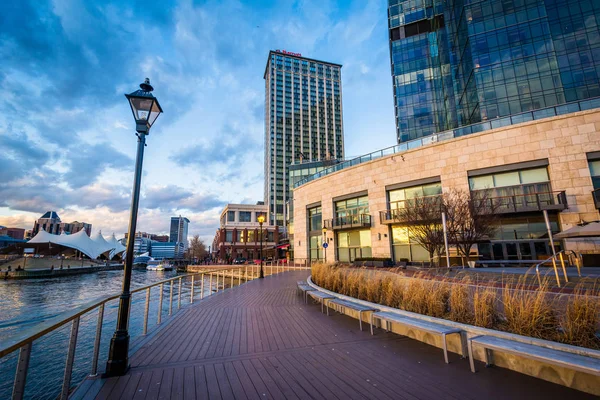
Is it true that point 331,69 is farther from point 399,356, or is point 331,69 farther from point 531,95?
point 399,356

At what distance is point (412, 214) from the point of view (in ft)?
60.2

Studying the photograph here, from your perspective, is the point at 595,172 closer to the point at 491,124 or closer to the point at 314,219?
the point at 491,124

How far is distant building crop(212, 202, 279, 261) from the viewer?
67.6 meters

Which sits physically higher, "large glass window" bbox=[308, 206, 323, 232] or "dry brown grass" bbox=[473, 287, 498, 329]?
"large glass window" bbox=[308, 206, 323, 232]

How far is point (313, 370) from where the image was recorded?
3846 mm

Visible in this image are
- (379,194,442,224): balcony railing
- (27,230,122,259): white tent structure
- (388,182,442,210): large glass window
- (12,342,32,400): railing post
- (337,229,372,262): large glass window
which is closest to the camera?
(12,342,32,400): railing post

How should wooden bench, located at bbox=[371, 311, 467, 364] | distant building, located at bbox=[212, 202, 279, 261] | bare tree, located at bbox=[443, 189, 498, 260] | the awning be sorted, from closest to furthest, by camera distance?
1. wooden bench, located at bbox=[371, 311, 467, 364]
2. the awning
3. bare tree, located at bbox=[443, 189, 498, 260]
4. distant building, located at bbox=[212, 202, 279, 261]

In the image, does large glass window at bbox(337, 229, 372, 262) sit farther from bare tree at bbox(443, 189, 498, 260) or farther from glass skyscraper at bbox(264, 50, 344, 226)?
glass skyscraper at bbox(264, 50, 344, 226)

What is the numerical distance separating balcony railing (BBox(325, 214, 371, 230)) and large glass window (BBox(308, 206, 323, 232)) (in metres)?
2.48

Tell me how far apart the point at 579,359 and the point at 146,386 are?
502 cm

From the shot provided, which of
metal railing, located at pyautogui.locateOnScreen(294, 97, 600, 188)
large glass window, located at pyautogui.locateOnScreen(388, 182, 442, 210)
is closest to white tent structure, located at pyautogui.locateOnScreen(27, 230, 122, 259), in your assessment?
metal railing, located at pyautogui.locateOnScreen(294, 97, 600, 188)

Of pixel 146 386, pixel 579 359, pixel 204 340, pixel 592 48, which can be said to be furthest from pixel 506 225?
pixel 592 48

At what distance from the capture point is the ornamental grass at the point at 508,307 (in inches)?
140

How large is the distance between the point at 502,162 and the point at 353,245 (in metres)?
14.0
